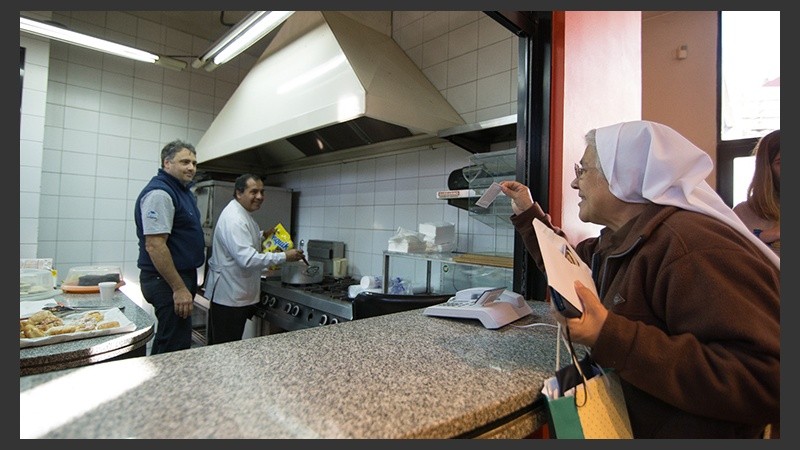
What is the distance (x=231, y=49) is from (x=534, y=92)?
6.97 ft

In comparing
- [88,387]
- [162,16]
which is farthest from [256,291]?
[162,16]

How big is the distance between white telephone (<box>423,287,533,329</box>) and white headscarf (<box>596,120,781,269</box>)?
47 centimetres

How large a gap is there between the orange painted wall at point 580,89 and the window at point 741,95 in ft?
5.86

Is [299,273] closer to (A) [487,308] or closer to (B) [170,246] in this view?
(B) [170,246]

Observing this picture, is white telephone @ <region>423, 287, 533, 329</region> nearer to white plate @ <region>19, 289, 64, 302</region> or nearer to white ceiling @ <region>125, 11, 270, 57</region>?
white plate @ <region>19, 289, 64, 302</region>

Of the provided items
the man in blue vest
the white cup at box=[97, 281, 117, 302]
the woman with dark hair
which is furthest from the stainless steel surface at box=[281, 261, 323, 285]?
the woman with dark hair

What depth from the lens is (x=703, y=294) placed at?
63cm

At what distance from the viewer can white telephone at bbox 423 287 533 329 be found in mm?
1112

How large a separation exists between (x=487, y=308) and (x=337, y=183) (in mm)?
2786

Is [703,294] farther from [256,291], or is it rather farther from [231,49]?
[231,49]

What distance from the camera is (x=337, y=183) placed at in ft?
12.1

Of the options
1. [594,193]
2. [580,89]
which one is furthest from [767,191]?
[594,193]

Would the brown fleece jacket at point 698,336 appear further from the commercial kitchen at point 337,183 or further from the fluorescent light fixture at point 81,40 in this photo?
the fluorescent light fixture at point 81,40

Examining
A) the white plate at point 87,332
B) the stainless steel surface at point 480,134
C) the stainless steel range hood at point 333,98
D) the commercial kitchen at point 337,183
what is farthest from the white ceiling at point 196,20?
the white plate at point 87,332
